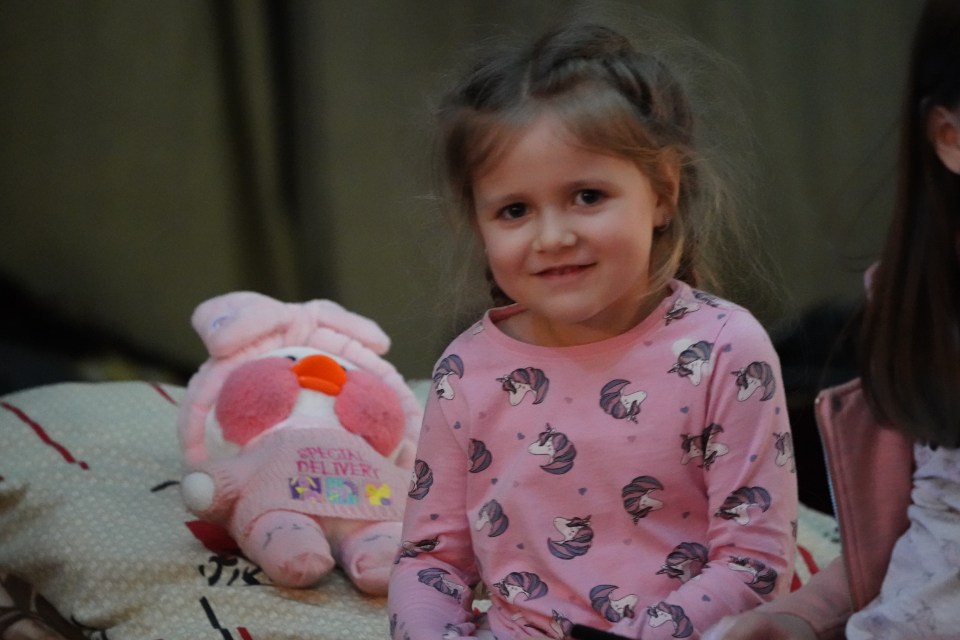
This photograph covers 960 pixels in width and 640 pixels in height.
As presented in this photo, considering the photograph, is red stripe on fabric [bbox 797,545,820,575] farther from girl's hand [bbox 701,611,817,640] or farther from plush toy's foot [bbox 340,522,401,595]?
girl's hand [bbox 701,611,817,640]

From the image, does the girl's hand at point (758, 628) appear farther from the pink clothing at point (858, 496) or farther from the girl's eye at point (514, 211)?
the girl's eye at point (514, 211)

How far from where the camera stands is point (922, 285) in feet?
3.15

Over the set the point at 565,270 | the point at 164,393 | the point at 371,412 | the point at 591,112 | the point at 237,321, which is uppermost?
the point at 591,112

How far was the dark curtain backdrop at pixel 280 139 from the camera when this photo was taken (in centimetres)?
238

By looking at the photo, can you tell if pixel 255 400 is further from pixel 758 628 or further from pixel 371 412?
pixel 758 628

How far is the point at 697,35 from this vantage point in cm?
249

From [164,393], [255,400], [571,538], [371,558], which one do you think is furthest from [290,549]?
[164,393]

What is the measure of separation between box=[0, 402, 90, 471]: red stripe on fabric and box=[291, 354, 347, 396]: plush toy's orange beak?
14.8 inches

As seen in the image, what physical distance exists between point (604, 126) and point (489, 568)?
1.38 ft

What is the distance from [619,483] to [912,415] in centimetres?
28

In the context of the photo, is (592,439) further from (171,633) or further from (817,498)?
(817,498)

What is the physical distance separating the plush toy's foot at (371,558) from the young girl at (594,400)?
343 millimetres

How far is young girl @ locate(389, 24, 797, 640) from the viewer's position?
1.13 m

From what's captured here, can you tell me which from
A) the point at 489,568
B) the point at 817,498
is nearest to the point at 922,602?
the point at 489,568
